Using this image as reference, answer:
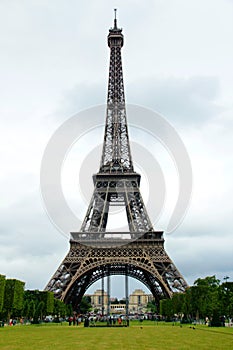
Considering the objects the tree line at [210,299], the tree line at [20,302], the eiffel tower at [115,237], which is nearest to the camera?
the tree line at [210,299]

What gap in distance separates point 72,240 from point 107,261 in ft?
21.3

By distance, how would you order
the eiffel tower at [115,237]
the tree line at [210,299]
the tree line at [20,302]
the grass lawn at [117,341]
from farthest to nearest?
the eiffel tower at [115,237], the tree line at [20,302], the tree line at [210,299], the grass lawn at [117,341]

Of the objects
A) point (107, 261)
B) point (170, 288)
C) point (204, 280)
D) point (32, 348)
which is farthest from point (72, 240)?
point (32, 348)

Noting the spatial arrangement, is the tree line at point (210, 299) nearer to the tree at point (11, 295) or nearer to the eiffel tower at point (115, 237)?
the eiffel tower at point (115, 237)

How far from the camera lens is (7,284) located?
5284cm

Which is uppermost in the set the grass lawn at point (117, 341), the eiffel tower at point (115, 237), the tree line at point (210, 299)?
the eiffel tower at point (115, 237)

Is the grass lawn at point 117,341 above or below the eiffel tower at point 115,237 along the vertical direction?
below

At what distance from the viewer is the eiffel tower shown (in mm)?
63219

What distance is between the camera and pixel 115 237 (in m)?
67.9

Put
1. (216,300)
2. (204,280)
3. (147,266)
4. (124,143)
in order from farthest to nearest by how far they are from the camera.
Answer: (124,143) < (147,266) < (204,280) < (216,300)

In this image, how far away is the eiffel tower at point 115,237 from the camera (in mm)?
63219

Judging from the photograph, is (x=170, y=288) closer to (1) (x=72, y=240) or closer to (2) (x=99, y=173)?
(1) (x=72, y=240)

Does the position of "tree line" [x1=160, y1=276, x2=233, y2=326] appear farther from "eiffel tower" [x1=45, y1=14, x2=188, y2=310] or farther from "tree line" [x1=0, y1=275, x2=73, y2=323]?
"tree line" [x1=0, y1=275, x2=73, y2=323]

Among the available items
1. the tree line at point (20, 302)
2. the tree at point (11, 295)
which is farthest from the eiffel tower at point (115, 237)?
the tree at point (11, 295)
